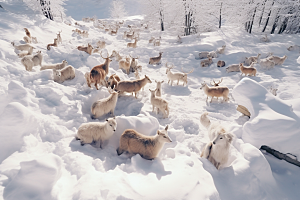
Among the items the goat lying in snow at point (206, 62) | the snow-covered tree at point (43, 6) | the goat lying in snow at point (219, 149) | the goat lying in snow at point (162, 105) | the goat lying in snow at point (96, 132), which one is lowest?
the goat lying in snow at point (206, 62)

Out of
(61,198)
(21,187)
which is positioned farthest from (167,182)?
(21,187)

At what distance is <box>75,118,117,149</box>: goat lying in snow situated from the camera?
165 inches

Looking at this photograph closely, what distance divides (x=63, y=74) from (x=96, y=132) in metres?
3.70

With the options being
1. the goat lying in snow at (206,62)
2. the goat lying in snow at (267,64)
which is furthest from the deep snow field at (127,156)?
the goat lying in snow at (206,62)

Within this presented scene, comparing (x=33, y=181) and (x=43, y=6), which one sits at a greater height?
(x=43, y=6)

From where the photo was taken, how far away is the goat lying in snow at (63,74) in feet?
21.4

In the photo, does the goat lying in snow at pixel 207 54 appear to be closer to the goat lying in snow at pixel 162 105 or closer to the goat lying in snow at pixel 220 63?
the goat lying in snow at pixel 220 63

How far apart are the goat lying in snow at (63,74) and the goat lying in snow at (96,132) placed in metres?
3.27

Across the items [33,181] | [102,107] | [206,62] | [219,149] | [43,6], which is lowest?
Answer: [206,62]

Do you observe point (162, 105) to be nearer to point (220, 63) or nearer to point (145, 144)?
point (145, 144)

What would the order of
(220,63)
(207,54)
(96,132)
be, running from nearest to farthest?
1. (96,132)
2. (220,63)
3. (207,54)

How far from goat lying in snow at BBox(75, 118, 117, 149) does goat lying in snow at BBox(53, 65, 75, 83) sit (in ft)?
10.7

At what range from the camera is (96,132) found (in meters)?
4.28

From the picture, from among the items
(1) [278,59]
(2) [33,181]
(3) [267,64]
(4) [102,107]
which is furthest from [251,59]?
(2) [33,181]
